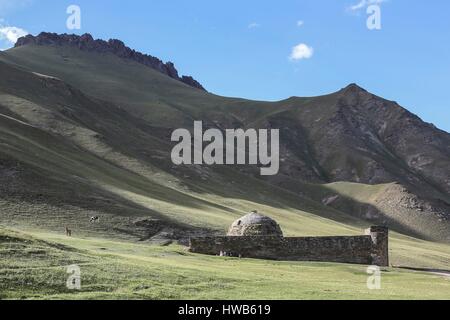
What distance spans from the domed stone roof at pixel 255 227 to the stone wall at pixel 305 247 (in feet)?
5.84

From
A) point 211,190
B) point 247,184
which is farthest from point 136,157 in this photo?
point 247,184

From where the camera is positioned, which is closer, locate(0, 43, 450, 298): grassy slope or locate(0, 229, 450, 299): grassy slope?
locate(0, 229, 450, 299): grassy slope

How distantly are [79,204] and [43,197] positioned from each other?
3.61 meters

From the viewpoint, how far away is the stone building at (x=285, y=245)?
45500mm

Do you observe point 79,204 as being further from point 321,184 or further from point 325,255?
point 321,184

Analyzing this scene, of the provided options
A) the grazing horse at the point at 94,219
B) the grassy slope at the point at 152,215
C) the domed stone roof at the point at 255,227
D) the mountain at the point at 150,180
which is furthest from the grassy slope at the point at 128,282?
the grazing horse at the point at 94,219

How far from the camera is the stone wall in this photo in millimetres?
45375

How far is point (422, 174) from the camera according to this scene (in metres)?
198

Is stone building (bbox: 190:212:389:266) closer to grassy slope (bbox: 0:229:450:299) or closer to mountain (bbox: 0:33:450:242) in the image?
mountain (bbox: 0:33:450:242)

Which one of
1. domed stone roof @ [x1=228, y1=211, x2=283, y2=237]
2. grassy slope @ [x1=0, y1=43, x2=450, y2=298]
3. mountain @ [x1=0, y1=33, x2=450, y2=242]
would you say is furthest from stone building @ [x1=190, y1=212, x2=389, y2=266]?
mountain @ [x1=0, y1=33, x2=450, y2=242]

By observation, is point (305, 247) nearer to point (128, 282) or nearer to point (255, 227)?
point (255, 227)

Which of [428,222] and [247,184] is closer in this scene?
[247,184]

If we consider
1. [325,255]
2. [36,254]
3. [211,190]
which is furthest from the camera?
[211,190]
